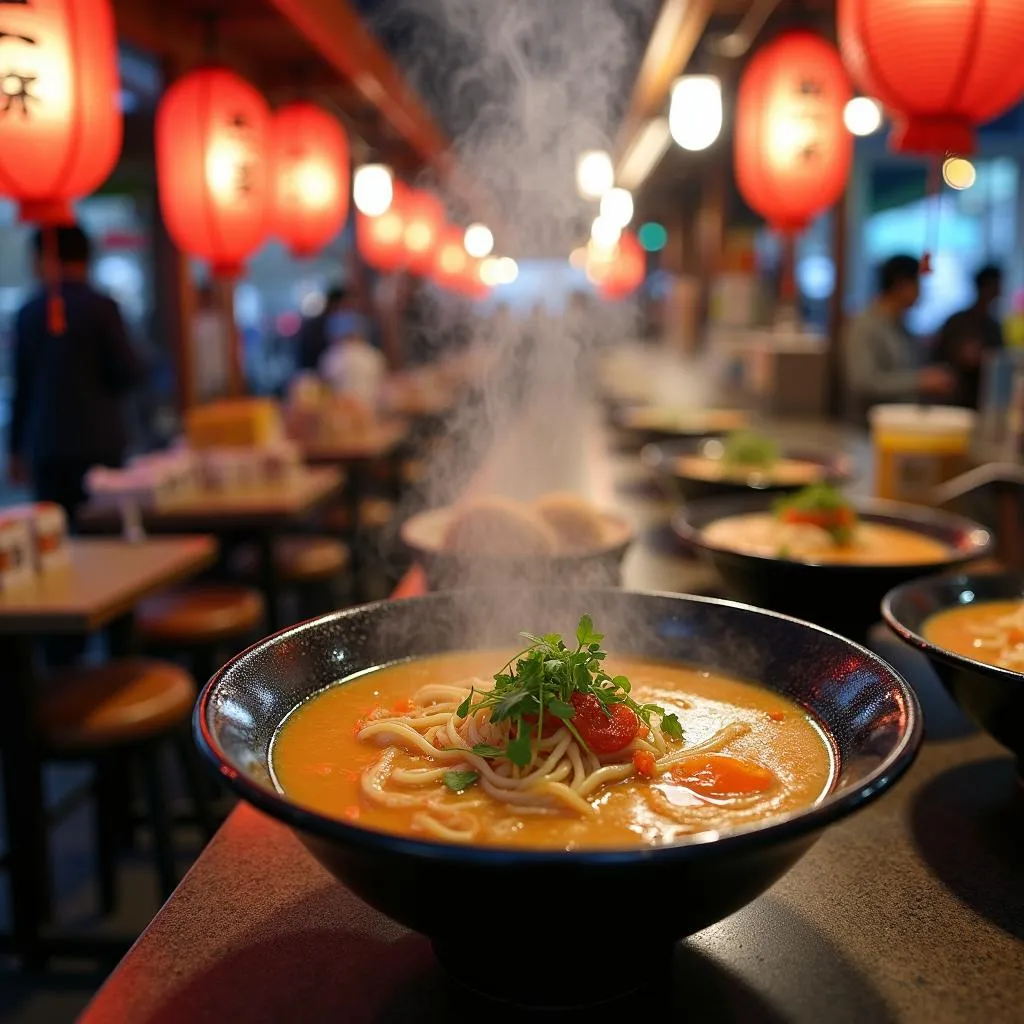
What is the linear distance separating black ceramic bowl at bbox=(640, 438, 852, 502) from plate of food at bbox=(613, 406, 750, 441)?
0.73 feet

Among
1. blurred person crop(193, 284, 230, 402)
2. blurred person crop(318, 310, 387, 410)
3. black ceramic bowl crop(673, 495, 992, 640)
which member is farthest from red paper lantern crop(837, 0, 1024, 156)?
blurred person crop(318, 310, 387, 410)

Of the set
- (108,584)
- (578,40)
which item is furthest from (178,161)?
(578,40)

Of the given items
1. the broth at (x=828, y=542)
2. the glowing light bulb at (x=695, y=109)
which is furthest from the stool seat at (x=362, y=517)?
the broth at (x=828, y=542)

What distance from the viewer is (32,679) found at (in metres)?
3.21

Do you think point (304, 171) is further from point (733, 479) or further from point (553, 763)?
point (553, 763)

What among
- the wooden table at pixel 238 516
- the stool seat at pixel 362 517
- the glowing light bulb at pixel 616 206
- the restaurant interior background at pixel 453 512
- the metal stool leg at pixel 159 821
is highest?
the glowing light bulb at pixel 616 206

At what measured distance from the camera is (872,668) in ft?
3.95

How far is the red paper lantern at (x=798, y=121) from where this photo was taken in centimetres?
435

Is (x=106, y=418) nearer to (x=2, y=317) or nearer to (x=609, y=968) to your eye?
(x=609, y=968)

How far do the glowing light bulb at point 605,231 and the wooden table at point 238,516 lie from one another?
25.7 ft

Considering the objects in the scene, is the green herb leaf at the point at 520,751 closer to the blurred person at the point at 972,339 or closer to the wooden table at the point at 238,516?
the wooden table at the point at 238,516

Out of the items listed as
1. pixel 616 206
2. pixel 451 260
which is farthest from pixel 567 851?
pixel 451 260

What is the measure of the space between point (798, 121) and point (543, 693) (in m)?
3.91

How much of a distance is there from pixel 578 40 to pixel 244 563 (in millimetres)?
3820
